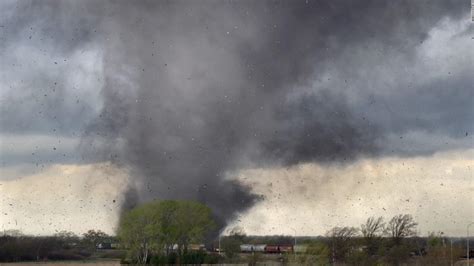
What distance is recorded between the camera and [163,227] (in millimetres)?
142000

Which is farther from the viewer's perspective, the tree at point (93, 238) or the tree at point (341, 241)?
the tree at point (93, 238)

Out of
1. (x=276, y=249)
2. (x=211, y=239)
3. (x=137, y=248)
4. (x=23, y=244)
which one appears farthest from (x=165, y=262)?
(x=276, y=249)

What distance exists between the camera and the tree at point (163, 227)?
448 feet

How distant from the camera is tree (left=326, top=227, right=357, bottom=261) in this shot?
125 metres

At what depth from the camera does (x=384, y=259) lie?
125188mm

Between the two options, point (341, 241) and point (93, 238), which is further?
point (93, 238)

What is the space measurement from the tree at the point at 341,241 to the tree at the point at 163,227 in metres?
28.7

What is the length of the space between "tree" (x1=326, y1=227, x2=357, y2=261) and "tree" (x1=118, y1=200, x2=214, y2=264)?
94.2 ft

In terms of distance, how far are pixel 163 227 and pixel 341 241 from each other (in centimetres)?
3588

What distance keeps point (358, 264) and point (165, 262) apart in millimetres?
35758

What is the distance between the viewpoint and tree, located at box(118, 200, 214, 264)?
137 meters

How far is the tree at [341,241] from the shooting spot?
125 metres

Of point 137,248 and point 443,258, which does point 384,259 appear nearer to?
point 443,258

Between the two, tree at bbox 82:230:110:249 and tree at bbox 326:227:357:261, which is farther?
tree at bbox 82:230:110:249
